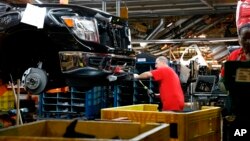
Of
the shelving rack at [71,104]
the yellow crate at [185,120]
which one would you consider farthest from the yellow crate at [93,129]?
the shelving rack at [71,104]

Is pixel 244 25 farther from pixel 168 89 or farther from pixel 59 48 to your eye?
pixel 168 89

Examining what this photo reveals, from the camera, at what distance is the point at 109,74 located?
4.59 meters

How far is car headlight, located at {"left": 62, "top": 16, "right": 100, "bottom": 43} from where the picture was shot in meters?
4.34

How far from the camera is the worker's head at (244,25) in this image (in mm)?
1541

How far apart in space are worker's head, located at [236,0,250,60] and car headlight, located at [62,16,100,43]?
9.28 feet

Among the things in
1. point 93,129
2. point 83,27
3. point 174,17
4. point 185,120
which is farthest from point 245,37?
point 174,17

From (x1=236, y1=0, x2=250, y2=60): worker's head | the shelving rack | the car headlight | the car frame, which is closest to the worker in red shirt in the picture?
the car frame

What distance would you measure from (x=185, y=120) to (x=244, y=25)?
3.36 meters

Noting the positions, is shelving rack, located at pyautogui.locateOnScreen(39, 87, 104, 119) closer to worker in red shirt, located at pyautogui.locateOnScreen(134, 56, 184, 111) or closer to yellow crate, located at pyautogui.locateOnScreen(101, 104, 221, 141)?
worker in red shirt, located at pyautogui.locateOnScreen(134, 56, 184, 111)

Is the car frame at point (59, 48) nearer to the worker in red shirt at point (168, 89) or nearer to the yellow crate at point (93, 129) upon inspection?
the yellow crate at point (93, 129)

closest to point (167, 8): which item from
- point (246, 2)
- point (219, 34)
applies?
point (219, 34)

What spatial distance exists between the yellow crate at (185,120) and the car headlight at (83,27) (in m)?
1.23

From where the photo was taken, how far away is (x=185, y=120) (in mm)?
4824

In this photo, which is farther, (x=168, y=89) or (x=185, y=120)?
(x=168, y=89)
